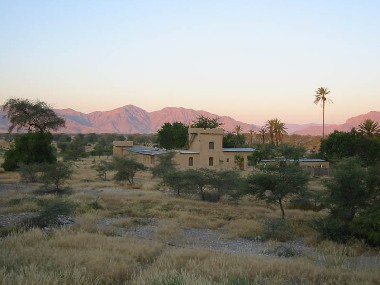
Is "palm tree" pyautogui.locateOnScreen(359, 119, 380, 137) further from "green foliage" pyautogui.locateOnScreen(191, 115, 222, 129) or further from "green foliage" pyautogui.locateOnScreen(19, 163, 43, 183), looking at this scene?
"green foliage" pyautogui.locateOnScreen(19, 163, 43, 183)

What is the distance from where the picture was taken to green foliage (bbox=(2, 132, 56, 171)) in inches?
1769

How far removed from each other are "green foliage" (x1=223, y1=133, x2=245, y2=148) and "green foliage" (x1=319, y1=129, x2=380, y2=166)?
1944 cm

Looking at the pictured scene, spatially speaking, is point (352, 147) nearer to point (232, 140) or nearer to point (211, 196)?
point (232, 140)

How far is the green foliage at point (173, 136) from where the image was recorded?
246 ft

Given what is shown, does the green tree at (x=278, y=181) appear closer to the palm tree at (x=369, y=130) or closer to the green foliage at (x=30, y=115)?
the green foliage at (x=30, y=115)

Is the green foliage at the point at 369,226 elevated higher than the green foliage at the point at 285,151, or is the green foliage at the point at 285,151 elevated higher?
the green foliage at the point at 285,151

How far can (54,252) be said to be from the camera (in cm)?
934

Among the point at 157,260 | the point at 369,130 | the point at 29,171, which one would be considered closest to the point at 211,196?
the point at 29,171

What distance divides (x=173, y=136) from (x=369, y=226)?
60.8 metres

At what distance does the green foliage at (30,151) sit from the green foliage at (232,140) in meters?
34.8

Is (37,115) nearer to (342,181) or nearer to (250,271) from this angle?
(342,181)

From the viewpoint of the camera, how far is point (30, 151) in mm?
45250

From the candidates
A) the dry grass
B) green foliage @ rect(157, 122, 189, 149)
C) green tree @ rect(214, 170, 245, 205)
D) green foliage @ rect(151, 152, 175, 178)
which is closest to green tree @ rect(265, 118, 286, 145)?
green foliage @ rect(157, 122, 189, 149)

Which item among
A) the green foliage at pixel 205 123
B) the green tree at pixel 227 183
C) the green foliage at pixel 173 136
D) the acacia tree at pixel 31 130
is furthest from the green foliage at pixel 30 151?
the green foliage at pixel 205 123
